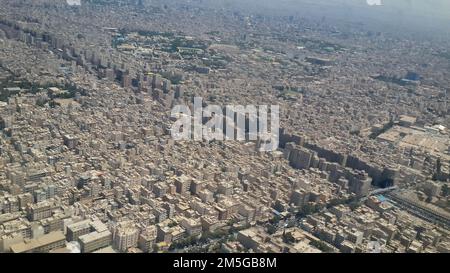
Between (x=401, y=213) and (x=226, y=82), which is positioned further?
(x=226, y=82)

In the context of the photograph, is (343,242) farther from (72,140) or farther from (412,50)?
(412,50)

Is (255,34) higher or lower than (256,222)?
higher

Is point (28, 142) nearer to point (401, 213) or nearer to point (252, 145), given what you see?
point (252, 145)

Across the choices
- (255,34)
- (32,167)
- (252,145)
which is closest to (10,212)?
(32,167)
